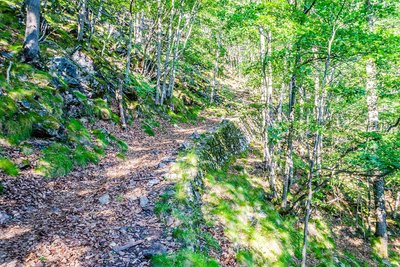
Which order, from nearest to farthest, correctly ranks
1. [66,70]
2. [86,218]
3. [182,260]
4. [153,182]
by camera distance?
[182,260], [86,218], [153,182], [66,70]

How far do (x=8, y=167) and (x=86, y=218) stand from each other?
9.16 ft

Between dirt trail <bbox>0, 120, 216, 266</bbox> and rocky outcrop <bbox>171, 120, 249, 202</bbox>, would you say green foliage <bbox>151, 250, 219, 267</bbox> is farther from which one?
rocky outcrop <bbox>171, 120, 249, 202</bbox>

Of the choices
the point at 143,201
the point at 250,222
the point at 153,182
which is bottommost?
the point at 250,222

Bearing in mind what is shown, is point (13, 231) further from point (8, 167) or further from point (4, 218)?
point (8, 167)

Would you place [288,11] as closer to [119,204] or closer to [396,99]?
[396,99]

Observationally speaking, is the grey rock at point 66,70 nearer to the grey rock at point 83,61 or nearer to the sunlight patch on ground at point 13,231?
the grey rock at point 83,61

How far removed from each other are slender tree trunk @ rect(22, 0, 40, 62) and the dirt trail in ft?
17.7

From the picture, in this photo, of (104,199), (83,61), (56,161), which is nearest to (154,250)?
(104,199)

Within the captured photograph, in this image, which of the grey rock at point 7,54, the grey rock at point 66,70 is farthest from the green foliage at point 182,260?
the grey rock at point 66,70

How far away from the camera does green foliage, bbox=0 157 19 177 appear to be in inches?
286

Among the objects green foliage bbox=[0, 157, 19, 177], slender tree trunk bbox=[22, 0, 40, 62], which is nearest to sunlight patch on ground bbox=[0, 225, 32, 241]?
green foliage bbox=[0, 157, 19, 177]

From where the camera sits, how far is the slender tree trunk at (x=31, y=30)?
10.4m

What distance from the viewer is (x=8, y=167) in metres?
7.36

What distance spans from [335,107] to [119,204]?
8.59 m
